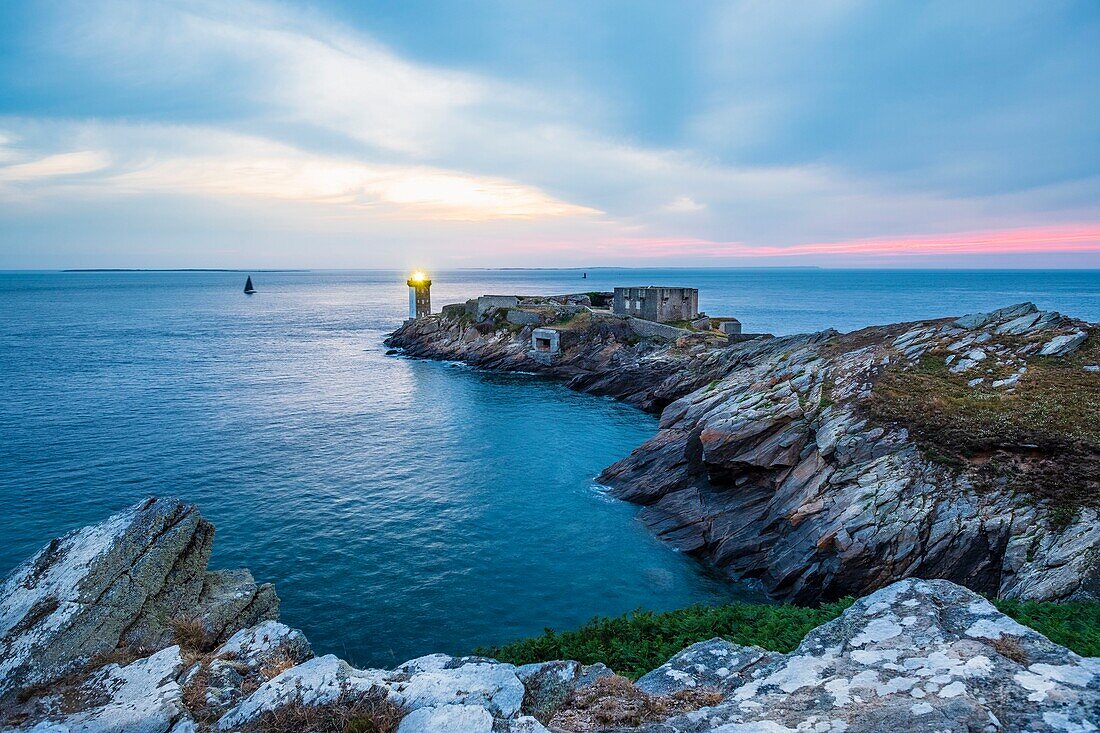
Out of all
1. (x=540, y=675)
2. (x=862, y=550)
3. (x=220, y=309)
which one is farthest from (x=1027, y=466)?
(x=220, y=309)

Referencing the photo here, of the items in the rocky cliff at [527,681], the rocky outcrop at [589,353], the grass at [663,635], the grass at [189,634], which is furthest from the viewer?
the rocky outcrop at [589,353]

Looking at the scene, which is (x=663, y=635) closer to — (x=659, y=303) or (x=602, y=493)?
(x=602, y=493)

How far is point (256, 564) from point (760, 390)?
24721mm

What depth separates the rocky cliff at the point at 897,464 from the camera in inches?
709

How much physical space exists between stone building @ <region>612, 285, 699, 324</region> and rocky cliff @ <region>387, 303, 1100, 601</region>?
34.5m

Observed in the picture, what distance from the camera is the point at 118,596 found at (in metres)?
10.6

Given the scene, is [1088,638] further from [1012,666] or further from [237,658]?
[237,658]

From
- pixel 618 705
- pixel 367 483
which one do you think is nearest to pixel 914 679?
pixel 618 705

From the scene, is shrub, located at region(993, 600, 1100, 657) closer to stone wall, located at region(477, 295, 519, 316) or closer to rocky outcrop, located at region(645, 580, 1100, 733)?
rocky outcrop, located at region(645, 580, 1100, 733)

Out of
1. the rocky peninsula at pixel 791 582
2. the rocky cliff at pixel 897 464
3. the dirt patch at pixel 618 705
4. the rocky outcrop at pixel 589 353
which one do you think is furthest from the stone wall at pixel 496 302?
the dirt patch at pixel 618 705

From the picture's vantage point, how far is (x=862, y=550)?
64.4 feet

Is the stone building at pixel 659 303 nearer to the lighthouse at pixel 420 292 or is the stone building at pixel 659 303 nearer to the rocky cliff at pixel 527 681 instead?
the lighthouse at pixel 420 292

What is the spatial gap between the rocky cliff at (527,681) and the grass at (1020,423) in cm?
1379

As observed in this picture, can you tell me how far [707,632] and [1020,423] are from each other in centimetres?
1569
